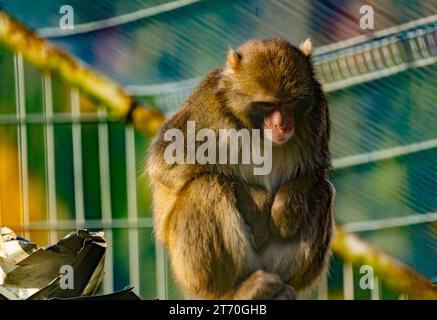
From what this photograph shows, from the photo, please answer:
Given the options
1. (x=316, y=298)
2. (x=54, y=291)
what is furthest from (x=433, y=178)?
(x=54, y=291)

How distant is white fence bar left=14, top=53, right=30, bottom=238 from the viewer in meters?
9.04

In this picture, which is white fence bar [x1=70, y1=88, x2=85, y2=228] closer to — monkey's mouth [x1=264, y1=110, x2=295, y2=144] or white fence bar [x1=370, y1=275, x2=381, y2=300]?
monkey's mouth [x1=264, y1=110, x2=295, y2=144]

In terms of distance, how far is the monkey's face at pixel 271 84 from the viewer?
8.52 meters

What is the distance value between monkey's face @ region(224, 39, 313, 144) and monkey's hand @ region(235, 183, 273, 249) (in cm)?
34

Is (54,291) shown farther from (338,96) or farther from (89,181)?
(338,96)

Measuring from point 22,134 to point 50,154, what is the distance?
195mm

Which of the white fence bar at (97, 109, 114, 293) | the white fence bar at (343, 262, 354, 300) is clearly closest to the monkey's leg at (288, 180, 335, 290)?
the white fence bar at (343, 262, 354, 300)

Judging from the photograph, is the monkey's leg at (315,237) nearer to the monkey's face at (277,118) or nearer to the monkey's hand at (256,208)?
the monkey's hand at (256,208)

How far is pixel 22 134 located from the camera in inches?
357

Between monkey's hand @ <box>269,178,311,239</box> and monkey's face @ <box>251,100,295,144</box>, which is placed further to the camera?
monkey's hand @ <box>269,178,311,239</box>

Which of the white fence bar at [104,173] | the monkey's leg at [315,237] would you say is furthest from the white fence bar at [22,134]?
the monkey's leg at [315,237]

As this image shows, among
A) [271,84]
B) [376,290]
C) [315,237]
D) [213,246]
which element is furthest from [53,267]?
[376,290]

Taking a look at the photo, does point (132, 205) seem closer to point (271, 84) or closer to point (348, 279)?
point (271, 84)
